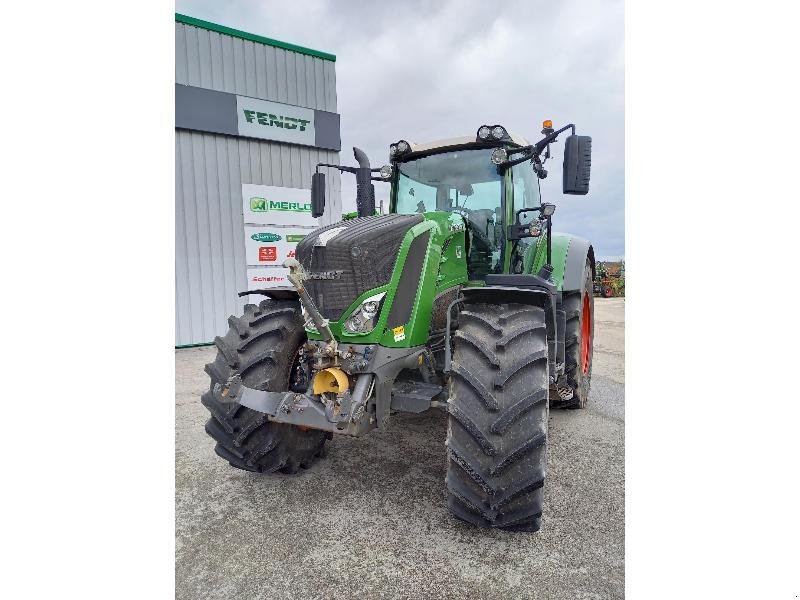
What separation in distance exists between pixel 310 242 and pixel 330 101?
7163 millimetres

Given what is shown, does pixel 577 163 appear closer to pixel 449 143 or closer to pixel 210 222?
pixel 449 143

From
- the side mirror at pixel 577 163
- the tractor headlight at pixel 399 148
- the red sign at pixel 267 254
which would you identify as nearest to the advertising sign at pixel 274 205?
the red sign at pixel 267 254

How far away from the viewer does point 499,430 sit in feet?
6.63

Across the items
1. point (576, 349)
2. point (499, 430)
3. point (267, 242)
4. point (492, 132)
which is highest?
point (492, 132)

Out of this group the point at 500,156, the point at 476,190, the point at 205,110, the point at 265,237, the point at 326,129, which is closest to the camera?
the point at 500,156

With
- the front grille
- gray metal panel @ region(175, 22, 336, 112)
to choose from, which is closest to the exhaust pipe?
the front grille

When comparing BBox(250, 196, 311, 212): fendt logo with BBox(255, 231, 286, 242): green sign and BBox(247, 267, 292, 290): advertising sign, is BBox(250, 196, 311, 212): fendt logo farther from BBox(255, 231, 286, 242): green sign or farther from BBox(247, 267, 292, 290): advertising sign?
BBox(247, 267, 292, 290): advertising sign

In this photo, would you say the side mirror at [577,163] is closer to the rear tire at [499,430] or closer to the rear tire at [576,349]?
the rear tire at [499,430]

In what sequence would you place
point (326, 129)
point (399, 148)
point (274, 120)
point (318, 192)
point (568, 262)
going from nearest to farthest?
1. point (399, 148)
2. point (318, 192)
3. point (568, 262)
4. point (274, 120)
5. point (326, 129)

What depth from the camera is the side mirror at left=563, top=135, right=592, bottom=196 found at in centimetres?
263

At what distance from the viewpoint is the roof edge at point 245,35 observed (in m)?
7.09

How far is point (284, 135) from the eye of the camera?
8344 millimetres

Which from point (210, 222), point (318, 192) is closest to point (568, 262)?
point (318, 192)

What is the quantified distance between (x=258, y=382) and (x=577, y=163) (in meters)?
2.27
